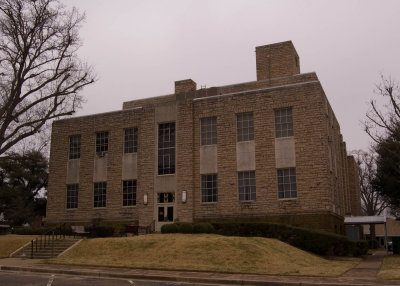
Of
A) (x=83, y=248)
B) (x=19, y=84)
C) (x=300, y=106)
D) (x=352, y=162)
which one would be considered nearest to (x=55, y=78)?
(x=19, y=84)

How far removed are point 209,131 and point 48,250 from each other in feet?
43.8

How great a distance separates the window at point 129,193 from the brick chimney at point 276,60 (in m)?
13.0

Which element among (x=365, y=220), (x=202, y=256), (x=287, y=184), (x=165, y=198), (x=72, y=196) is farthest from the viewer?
A: (x=72, y=196)

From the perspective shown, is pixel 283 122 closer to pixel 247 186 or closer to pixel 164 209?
pixel 247 186

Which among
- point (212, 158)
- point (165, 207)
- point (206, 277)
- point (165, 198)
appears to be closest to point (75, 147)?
point (165, 198)

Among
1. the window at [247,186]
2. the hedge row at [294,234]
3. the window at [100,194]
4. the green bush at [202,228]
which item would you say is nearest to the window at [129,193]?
the window at [100,194]

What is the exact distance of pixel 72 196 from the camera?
3522cm

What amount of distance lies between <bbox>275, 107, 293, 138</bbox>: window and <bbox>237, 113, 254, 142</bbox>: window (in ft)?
5.72

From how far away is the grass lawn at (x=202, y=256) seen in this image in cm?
1680

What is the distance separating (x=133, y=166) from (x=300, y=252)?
15.7 meters

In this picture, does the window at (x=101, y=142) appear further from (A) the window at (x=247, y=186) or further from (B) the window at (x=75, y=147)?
(A) the window at (x=247, y=186)

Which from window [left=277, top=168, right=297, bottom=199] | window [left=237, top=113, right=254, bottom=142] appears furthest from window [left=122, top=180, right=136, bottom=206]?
window [left=277, top=168, right=297, bottom=199]

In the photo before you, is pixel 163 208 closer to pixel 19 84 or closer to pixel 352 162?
pixel 19 84

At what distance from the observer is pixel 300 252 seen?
2158 cm
